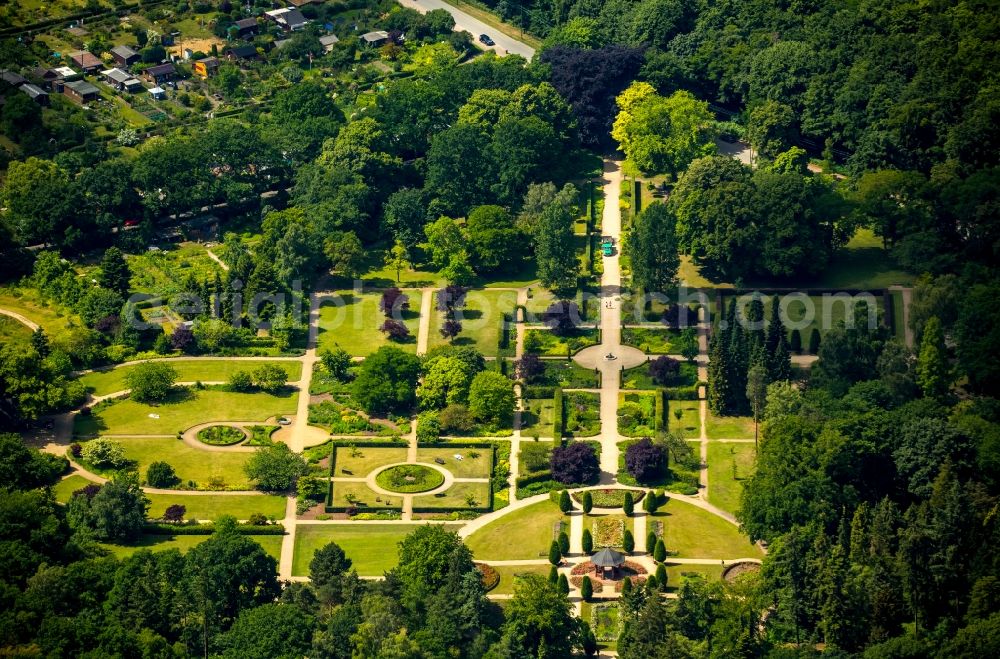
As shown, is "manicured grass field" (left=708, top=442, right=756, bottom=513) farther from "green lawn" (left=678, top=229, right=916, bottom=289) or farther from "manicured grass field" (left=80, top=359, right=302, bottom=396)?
"manicured grass field" (left=80, top=359, right=302, bottom=396)

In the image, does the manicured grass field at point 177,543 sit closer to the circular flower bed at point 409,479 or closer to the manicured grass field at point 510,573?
the circular flower bed at point 409,479

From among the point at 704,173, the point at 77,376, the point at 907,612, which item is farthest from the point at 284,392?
the point at 907,612

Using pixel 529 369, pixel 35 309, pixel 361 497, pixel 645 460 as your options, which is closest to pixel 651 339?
pixel 529 369

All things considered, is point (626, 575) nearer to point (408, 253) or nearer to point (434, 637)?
point (434, 637)

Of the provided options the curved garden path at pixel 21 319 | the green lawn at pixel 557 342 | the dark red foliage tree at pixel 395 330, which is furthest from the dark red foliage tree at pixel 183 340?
the green lawn at pixel 557 342

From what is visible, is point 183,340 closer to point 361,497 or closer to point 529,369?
point 361,497

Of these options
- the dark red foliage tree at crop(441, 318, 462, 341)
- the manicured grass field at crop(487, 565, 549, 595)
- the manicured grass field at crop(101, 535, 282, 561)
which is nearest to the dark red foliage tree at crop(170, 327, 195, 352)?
the dark red foliage tree at crop(441, 318, 462, 341)

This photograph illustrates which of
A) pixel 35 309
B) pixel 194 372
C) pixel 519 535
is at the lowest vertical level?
pixel 519 535
